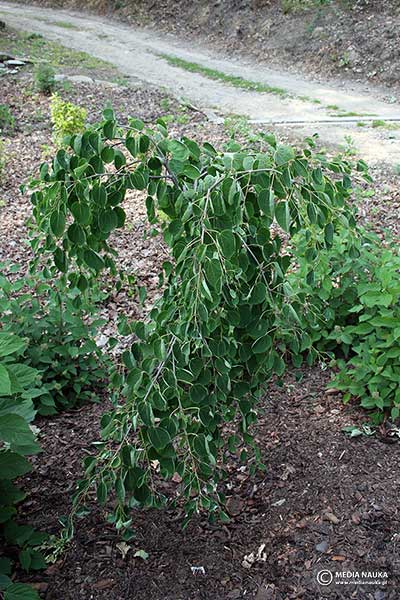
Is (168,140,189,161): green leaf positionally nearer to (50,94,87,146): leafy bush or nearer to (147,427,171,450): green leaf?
(147,427,171,450): green leaf

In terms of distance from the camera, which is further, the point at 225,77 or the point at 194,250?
the point at 225,77

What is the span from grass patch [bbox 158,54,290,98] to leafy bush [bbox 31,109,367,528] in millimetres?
8409

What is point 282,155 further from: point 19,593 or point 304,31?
point 304,31

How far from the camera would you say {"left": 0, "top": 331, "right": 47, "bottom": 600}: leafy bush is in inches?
79.6

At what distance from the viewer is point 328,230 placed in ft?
6.64

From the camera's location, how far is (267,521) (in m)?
2.51

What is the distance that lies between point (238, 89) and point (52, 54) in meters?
3.84

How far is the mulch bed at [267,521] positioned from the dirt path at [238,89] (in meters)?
4.25

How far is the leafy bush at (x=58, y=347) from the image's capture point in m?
3.18

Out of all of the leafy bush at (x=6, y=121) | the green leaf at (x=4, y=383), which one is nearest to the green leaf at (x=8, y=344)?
the green leaf at (x=4, y=383)

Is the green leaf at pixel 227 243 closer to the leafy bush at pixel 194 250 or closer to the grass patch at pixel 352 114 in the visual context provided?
the leafy bush at pixel 194 250

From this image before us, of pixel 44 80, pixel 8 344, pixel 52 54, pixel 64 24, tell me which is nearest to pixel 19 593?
pixel 8 344

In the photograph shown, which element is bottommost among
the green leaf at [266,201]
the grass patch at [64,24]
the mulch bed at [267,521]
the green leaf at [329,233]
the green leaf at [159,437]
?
the mulch bed at [267,521]

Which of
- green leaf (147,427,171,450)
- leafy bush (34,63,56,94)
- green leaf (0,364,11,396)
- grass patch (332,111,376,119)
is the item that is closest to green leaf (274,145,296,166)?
green leaf (147,427,171,450)
